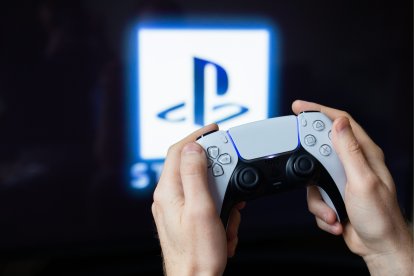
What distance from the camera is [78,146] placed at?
118cm

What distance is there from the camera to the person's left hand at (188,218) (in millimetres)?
591

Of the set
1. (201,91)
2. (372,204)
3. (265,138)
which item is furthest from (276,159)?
(201,91)

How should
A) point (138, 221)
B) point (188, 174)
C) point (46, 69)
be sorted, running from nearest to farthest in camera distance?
point (188, 174), point (46, 69), point (138, 221)

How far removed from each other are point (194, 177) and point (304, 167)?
0.55ft

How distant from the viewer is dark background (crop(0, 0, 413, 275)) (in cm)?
114

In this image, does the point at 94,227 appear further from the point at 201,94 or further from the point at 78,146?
the point at 201,94

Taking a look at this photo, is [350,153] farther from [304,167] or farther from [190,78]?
[190,78]

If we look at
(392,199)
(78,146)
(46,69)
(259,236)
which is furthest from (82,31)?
(392,199)

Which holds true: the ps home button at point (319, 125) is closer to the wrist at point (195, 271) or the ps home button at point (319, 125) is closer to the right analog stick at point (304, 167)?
the right analog stick at point (304, 167)

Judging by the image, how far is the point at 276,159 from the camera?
27.9 inches

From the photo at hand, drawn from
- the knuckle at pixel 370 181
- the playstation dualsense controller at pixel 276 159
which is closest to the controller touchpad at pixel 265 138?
the playstation dualsense controller at pixel 276 159

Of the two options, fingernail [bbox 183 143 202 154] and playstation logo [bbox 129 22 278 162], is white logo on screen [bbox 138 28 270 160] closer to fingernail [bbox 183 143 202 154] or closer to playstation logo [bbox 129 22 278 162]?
playstation logo [bbox 129 22 278 162]

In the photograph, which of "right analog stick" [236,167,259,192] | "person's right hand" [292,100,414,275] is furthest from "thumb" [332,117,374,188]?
"right analog stick" [236,167,259,192]

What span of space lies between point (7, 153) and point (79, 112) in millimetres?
164
